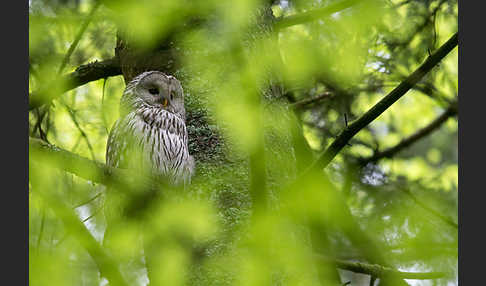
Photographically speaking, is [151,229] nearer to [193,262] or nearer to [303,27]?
[193,262]

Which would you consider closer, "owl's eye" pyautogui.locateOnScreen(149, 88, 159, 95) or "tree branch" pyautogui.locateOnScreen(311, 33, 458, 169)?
"tree branch" pyautogui.locateOnScreen(311, 33, 458, 169)

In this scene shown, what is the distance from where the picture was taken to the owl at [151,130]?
3344 mm

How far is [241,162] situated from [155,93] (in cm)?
111

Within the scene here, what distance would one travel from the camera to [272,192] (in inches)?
104

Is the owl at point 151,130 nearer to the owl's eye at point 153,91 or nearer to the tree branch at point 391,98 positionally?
the owl's eye at point 153,91

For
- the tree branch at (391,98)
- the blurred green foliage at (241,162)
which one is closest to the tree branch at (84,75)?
the blurred green foliage at (241,162)

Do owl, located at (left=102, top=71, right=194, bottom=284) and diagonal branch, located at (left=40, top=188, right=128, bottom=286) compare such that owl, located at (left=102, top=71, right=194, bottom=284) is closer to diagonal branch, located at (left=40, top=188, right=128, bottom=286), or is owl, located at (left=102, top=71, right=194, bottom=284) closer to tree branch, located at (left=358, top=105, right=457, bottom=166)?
diagonal branch, located at (left=40, top=188, right=128, bottom=286)

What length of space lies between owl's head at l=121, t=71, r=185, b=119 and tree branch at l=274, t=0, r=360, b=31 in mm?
669

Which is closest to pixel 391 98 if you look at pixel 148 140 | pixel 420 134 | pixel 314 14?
pixel 314 14

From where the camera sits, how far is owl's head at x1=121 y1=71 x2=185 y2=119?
333cm

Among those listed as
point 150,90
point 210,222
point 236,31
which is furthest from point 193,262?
point 150,90

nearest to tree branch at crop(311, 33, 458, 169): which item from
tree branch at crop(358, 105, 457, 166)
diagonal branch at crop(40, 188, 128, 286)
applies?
diagonal branch at crop(40, 188, 128, 286)

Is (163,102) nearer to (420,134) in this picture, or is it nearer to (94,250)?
(94,250)

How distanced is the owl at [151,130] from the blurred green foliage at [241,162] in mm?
242
